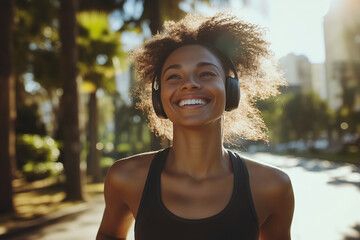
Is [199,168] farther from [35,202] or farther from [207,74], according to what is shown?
[35,202]

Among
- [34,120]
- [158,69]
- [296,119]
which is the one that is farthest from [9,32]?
[296,119]

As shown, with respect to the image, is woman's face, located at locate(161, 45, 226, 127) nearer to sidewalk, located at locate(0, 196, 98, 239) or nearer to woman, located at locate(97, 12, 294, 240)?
woman, located at locate(97, 12, 294, 240)

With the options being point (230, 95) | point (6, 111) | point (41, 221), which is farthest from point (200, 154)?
point (6, 111)

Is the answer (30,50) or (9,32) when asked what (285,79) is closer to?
(9,32)

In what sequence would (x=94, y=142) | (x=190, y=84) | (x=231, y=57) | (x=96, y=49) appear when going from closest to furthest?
1. (x=190, y=84)
2. (x=231, y=57)
3. (x=96, y=49)
4. (x=94, y=142)

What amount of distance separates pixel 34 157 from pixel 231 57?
637 inches

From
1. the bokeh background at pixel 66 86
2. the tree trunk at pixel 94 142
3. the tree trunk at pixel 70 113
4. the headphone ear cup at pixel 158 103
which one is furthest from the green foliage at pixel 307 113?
the headphone ear cup at pixel 158 103

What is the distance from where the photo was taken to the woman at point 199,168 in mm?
1688

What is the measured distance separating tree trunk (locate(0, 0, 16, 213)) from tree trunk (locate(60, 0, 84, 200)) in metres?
1.88

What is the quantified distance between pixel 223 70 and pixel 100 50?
1258 centimetres

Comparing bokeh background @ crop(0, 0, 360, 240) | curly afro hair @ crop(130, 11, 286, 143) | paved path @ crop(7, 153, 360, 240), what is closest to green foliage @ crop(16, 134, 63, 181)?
bokeh background @ crop(0, 0, 360, 240)

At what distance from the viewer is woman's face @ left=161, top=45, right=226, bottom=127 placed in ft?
5.85

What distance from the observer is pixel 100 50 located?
13.9m

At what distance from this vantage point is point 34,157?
16469 mm
